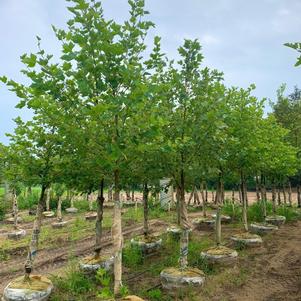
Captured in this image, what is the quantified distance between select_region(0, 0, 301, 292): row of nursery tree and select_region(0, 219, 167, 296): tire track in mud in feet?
11.8

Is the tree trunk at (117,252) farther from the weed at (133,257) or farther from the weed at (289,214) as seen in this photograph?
the weed at (289,214)

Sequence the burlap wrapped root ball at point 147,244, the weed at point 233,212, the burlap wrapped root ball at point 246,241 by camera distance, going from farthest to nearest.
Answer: the weed at point 233,212 → the burlap wrapped root ball at point 246,241 → the burlap wrapped root ball at point 147,244

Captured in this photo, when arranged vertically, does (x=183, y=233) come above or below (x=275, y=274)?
above

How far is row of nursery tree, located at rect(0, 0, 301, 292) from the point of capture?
7234mm

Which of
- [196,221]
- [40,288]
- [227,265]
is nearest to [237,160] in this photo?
[227,265]

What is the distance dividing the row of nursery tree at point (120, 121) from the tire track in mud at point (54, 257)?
361 centimetres

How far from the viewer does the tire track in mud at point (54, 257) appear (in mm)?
13895

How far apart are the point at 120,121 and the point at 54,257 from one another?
9694 mm

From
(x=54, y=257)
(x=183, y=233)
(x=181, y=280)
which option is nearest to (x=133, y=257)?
(x=183, y=233)

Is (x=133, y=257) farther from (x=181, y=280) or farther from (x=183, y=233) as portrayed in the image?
(x=181, y=280)

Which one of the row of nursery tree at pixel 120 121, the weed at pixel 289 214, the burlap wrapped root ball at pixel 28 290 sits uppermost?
the row of nursery tree at pixel 120 121

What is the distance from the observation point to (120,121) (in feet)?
26.7

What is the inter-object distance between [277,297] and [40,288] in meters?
6.39

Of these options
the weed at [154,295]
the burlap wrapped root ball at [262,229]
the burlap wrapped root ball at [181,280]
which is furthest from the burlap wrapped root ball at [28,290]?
the burlap wrapped root ball at [262,229]
